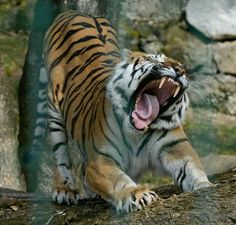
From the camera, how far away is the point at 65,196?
2840 mm

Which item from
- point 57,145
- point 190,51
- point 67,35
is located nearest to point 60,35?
point 67,35

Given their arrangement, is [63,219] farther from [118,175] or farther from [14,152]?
[14,152]

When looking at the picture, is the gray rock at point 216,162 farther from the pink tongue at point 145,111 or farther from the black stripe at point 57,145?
the pink tongue at point 145,111

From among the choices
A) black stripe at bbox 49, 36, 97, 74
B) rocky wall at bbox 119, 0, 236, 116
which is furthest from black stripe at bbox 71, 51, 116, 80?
rocky wall at bbox 119, 0, 236, 116

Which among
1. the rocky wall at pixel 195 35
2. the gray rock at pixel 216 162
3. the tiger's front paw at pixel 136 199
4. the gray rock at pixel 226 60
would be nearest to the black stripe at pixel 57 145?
the tiger's front paw at pixel 136 199

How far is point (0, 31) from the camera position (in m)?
4.32

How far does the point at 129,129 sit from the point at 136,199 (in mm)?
288

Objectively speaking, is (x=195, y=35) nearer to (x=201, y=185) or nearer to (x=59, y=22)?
(x=59, y=22)

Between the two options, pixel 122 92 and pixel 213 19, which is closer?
pixel 122 92

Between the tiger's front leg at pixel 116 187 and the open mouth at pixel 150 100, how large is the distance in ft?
0.52

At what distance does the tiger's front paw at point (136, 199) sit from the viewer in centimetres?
235

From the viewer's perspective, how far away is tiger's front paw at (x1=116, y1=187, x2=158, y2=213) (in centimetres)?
235

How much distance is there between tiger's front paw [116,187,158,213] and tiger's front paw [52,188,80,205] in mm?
472

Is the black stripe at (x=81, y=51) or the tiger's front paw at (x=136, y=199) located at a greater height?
the black stripe at (x=81, y=51)
